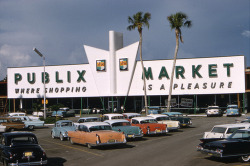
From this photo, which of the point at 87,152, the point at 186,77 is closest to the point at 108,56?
the point at 186,77

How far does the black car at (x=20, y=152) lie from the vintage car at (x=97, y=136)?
468 cm

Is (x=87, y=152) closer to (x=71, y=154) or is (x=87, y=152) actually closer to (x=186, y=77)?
(x=71, y=154)

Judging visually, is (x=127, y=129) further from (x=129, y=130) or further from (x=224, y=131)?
(x=224, y=131)

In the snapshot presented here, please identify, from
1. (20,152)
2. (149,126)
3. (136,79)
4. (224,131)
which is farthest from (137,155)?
(136,79)

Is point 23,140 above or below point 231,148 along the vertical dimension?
above

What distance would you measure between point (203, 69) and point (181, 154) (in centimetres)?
3624

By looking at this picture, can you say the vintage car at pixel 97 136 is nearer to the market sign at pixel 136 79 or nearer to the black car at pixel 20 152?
the black car at pixel 20 152

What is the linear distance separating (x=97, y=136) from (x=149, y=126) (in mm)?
6967

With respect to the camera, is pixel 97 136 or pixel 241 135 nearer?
pixel 241 135

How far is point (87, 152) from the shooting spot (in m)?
18.5

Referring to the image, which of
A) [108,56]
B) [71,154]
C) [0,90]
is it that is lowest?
[71,154]

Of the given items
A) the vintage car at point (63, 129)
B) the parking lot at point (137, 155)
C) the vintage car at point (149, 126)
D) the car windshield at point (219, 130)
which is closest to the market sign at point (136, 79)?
the vintage car at point (149, 126)

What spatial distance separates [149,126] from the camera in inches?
967

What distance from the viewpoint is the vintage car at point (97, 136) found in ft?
60.6
